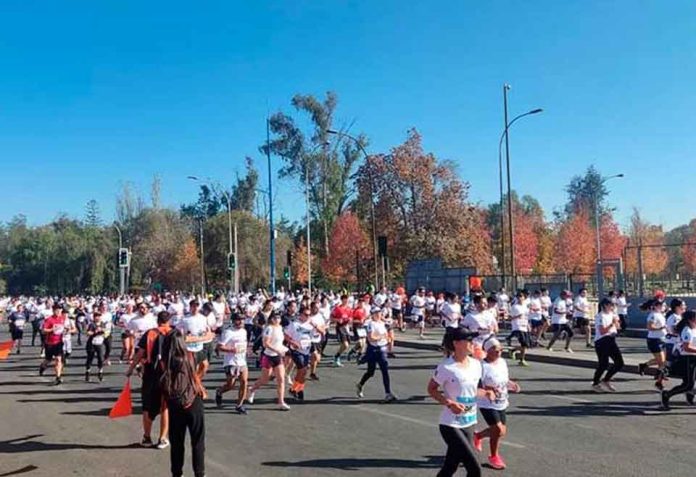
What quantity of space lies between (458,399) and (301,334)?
25.1 ft

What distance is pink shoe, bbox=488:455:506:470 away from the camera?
7902 millimetres

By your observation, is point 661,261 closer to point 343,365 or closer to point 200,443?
point 343,365

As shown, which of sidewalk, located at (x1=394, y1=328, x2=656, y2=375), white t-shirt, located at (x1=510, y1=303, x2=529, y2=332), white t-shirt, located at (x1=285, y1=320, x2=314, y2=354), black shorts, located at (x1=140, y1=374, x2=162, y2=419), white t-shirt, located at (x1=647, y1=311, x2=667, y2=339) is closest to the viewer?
black shorts, located at (x1=140, y1=374, x2=162, y2=419)

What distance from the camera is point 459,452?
6.18 metres

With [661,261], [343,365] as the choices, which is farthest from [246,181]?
[343,365]

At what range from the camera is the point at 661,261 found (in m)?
27.5

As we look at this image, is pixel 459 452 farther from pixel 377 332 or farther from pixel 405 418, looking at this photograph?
pixel 377 332

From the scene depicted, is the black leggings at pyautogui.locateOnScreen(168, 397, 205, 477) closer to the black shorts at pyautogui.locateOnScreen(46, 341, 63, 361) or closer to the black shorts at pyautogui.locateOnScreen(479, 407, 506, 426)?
the black shorts at pyautogui.locateOnScreen(479, 407, 506, 426)

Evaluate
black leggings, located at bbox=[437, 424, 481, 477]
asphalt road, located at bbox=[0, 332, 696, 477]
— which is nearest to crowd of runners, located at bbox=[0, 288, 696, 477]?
black leggings, located at bbox=[437, 424, 481, 477]

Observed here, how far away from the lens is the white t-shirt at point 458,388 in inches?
250

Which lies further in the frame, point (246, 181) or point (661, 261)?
point (246, 181)

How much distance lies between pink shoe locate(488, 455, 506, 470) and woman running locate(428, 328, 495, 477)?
1.71 m

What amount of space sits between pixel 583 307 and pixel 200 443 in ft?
54.2

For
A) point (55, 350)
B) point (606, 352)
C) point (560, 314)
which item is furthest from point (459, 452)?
point (560, 314)
